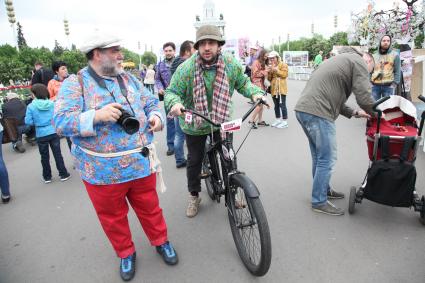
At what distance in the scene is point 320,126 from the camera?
310 centimetres

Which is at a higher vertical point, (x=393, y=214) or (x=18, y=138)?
(x=18, y=138)

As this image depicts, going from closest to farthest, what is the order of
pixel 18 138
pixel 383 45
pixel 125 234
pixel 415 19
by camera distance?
pixel 125 234
pixel 383 45
pixel 18 138
pixel 415 19

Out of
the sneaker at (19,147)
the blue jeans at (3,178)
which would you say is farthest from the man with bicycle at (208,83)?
the sneaker at (19,147)

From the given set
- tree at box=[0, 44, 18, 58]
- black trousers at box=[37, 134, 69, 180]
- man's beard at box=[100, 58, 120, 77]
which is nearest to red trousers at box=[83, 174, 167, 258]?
man's beard at box=[100, 58, 120, 77]

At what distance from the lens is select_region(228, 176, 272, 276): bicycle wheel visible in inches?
86.7

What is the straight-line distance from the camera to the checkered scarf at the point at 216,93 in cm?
289

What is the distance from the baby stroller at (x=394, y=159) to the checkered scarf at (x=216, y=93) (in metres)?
1.36

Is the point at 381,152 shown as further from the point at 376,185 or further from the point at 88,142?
the point at 88,142

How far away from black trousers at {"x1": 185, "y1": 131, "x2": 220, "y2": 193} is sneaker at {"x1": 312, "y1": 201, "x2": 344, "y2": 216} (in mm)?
1321

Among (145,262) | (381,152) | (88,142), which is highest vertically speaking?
(88,142)

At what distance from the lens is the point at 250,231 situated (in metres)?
2.53

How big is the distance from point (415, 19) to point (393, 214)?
304 inches

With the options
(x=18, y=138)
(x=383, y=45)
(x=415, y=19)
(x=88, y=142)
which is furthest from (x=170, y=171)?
(x=415, y=19)

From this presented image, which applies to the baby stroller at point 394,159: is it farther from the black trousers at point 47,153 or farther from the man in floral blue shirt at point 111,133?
the black trousers at point 47,153
